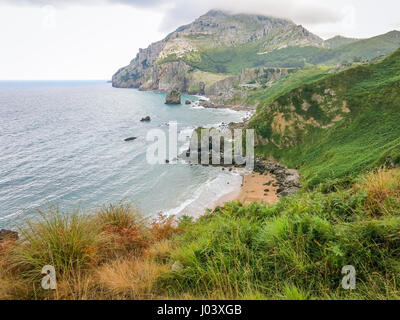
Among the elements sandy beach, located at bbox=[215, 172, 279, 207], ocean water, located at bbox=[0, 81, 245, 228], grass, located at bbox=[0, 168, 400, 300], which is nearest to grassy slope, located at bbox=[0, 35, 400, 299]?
grass, located at bbox=[0, 168, 400, 300]

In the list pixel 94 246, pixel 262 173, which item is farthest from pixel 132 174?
pixel 94 246

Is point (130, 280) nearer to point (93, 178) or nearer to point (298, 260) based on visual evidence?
point (298, 260)

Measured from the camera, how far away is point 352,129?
3653 cm

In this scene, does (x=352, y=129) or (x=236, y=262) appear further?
(x=352, y=129)

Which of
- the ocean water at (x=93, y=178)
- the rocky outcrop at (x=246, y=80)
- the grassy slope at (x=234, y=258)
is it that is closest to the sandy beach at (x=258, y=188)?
the ocean water at (x=93, y=178)

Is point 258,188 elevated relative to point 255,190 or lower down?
elevated

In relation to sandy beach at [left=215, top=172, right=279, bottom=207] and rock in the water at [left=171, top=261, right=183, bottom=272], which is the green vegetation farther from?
sandy beach at [left=215, top=172, right=279, bottom=207]

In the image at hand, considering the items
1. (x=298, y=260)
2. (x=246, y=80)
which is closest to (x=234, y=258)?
(x=298, y=260)

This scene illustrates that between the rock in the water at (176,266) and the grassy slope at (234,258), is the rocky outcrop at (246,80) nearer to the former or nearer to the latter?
the grassy slope at (234,258)

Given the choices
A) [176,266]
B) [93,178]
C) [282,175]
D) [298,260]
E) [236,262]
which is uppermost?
[298,260]

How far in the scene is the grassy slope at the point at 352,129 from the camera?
27.0m

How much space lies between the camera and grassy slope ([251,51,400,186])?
2702cm
